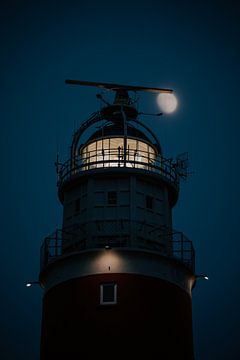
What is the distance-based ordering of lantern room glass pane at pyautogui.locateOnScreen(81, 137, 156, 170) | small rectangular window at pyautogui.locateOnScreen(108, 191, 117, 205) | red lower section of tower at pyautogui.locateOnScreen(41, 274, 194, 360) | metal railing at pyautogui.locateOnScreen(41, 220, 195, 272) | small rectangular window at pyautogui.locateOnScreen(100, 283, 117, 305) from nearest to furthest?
red lower section of tower at pyautogui.locateOnScreen(41, 274, 194, 360) → small rectangular window at pyautogui.locateOnScreen(100, 283, 117, 305) → metal railing at pyautogui.locateOnScreen(41, 220, 195, 272) → small rectangular window at pyautogui.locateOnScreen(108, 191, 117, 205) → lantern room glass pane at pyautogui.locateOnScreen(81, 137, 156, 170)

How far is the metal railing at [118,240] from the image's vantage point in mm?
31203

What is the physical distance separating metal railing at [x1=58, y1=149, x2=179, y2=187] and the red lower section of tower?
5.49 m

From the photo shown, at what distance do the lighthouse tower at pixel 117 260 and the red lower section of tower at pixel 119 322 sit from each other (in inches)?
1.6

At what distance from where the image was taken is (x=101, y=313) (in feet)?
97.4

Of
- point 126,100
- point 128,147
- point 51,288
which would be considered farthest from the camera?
point 126,100

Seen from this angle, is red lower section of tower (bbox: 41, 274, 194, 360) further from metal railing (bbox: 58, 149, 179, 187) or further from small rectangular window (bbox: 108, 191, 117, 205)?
metal railing (bbox: 58, 149, 179, 187)

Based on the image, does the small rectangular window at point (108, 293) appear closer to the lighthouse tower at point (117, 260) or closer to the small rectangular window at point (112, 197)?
the lighthouse tower at point (117, 260)

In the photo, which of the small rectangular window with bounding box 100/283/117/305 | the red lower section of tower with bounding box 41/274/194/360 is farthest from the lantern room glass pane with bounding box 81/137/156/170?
the small rectangular window with bounding box 100/283/117/305

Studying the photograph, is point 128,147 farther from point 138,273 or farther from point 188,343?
point 188,343

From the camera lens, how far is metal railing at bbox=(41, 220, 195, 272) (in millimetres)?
31203

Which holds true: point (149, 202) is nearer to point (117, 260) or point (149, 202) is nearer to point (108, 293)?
point (117, 260)

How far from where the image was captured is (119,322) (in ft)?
96.7

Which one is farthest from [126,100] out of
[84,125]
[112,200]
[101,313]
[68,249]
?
[101,313]

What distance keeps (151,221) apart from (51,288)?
5.42 meters
